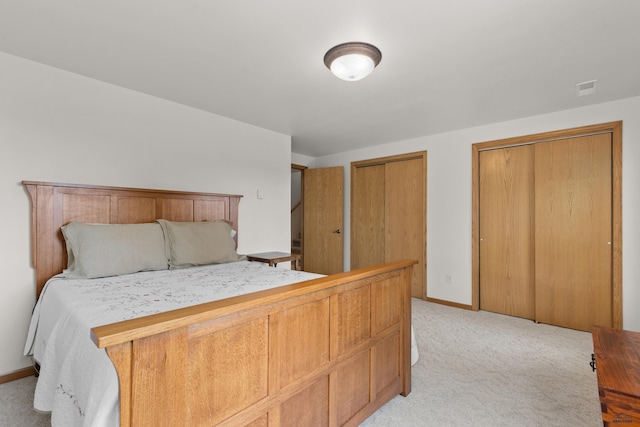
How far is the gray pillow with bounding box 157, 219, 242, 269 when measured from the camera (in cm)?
248

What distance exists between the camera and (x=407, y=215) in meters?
4.29

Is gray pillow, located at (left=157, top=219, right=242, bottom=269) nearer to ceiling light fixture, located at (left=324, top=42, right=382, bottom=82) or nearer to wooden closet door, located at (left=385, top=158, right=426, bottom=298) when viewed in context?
ceiling light fixture, located at (left=324, top=42, right=382, bottom=82)

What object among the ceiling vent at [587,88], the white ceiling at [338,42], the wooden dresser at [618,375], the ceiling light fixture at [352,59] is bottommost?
the wooden dresser at [618,375]

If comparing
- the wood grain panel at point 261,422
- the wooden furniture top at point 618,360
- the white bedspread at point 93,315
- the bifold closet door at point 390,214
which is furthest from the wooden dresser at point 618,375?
the bifold closet door at point 390,214

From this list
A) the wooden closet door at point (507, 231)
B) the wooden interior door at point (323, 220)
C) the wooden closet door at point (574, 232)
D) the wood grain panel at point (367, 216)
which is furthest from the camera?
the wooden interior door at point (323, 220)

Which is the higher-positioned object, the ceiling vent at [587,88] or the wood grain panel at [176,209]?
the ceiling vent at [587,88]

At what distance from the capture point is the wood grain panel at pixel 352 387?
4.71 ft

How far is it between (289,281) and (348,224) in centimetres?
302

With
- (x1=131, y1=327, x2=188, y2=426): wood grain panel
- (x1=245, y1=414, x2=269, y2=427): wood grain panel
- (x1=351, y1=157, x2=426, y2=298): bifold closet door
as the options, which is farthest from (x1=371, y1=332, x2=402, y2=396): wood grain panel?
(x1=351, y1=157, x2=426, y2=298): bifold closet door

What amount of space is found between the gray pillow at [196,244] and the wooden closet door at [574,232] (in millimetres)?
3304

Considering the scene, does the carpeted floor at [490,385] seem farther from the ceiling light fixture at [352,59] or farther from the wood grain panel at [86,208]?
the ceiling light fixture at [352,59]

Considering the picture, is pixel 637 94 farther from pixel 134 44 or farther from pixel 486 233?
pixel 134 44

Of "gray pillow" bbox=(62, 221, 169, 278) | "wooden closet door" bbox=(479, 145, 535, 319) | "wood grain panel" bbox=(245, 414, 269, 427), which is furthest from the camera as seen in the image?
"wooden closet door" bbox=(479, 145, 535, 319)

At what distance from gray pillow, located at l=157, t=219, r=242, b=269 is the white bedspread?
115mm
